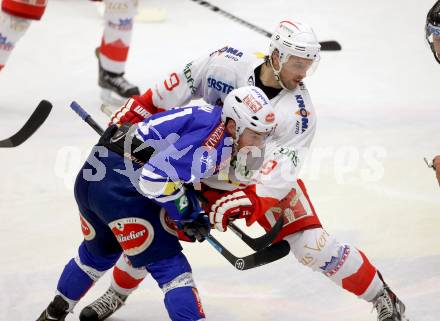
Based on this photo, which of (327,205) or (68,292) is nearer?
(68,292)

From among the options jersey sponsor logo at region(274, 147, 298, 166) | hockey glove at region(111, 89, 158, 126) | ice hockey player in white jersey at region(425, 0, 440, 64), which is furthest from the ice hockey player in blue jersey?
ice hockey player in white jersey at region(425, 0, 440, 64)

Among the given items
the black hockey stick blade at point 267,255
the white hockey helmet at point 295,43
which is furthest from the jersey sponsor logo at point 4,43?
the black hockey stick blade at point 267,255

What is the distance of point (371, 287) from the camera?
3.43 metres

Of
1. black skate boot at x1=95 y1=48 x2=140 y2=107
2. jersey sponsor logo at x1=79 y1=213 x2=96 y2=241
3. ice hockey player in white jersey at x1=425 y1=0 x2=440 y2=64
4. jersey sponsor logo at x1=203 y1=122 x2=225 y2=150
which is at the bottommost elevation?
black skate boot at x1=95 y1=48 x2=140 y2=107

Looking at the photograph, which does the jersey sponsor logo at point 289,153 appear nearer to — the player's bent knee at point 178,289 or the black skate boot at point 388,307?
the player's bent knee at point 178,289

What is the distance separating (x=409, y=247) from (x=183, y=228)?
1449mm

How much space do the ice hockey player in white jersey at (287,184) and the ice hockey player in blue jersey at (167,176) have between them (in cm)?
15

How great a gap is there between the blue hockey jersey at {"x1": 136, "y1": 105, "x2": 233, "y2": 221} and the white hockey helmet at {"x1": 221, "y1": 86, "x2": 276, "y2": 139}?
0.16ft

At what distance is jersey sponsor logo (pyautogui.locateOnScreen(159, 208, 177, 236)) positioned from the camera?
10.3 feet

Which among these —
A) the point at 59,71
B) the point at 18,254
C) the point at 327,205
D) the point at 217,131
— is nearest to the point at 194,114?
the point at 217,131

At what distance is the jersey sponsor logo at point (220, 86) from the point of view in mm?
3527

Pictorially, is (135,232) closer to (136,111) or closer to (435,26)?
(136,111)

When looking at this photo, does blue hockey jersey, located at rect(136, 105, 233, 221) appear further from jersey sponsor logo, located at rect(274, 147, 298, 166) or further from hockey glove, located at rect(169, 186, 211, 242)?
jersey sponsor logo, located at rect(274, 147, 298, 166)

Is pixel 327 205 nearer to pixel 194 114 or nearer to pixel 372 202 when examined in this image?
pixel 372 202
